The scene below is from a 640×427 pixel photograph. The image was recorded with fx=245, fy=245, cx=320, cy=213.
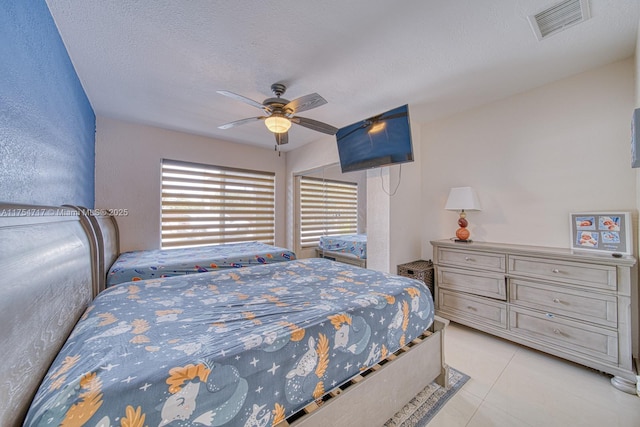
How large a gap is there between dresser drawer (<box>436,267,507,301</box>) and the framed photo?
2.29 feet

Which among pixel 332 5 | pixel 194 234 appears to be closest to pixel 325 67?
pixel 332 5

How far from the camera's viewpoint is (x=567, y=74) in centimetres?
226

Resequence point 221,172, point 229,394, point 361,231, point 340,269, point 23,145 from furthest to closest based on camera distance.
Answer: point 221,172 → point 361,231 → point 340,269 → point 23,145 → point 229,394

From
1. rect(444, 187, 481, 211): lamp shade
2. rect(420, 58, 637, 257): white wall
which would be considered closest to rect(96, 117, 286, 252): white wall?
rect(444, 187, 481, 211): lamp shade

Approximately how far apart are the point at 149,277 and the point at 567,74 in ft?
14.2

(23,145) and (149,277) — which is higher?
(23,145)

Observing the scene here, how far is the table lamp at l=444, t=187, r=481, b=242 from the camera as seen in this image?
2746 mm

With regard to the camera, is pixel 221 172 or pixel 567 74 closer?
pixel 567 74

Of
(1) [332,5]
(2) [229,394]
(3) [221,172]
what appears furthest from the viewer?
(3) [221,172]

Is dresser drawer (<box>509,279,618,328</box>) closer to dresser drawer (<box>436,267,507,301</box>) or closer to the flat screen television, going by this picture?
dresser drawer (<box>436,267,507,301</box>)

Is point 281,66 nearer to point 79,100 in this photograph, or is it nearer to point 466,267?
point 79,100

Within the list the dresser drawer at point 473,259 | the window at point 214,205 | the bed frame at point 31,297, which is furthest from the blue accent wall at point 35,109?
the dresser drawer at point 473,259

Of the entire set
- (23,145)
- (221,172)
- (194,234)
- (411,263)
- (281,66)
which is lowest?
(411,263)

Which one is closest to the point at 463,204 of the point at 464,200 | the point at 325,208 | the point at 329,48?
the point at 464,200
